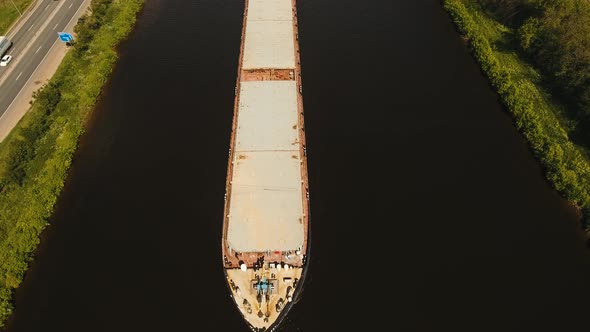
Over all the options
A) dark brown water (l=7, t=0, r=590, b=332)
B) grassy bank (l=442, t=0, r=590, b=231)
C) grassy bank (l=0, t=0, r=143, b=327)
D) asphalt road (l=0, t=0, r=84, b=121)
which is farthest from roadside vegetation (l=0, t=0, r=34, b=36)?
grassy bank (l=442, t=0, r=590, b=231)

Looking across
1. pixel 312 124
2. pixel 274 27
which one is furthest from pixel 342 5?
pixel 312 124

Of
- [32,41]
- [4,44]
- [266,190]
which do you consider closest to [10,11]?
[32,41]

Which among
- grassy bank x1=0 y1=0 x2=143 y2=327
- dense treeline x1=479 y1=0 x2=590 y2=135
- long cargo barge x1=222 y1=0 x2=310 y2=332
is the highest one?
dense treeline x1=479 y1=0 x2=590 y2=135

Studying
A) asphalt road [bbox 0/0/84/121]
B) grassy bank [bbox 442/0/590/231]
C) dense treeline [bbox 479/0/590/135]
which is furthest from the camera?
asphalt road [bbox 0/0/84/121]

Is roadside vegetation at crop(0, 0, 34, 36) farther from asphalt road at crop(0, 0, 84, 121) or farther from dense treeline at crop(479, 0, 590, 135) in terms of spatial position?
dense treeline at crop(479, 0, 590, 135)

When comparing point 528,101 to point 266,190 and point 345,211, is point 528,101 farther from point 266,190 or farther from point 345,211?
point 266,190

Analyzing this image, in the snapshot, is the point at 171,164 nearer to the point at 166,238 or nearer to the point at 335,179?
the point at 166,238

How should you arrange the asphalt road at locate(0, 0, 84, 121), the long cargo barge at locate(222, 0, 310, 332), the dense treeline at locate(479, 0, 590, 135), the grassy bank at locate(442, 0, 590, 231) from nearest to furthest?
1. the long cargo barge at locate(222, 0, 310, 332)
2. the grassy bank at locate(442, 0, 590, 231)
3. the dense treeline at locate(479, 0, 590, 135)
4. the asphalt road at locate(0, 0, 84, 121)
